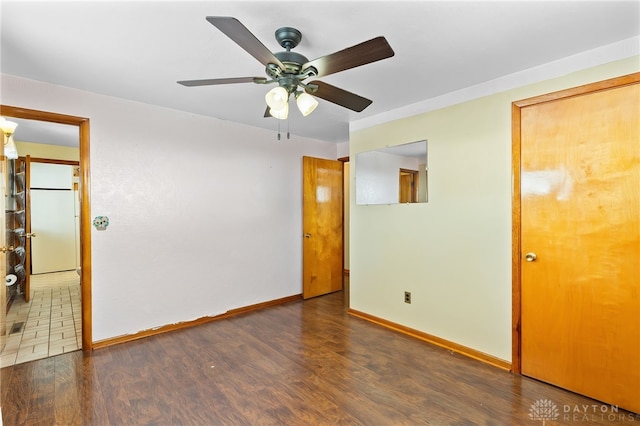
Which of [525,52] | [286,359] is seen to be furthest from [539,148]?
[286,359]

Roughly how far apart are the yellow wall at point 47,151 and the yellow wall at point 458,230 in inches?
201

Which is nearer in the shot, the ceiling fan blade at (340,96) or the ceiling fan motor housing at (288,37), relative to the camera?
the ceiling fan motor housing at (288,37)

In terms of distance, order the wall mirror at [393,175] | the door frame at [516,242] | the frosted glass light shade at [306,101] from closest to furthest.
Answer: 1. the frosted glass light shade at [306,101]
2. the door frame at [516,242]
3. the wall mirror at [393,175]

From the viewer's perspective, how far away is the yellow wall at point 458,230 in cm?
243

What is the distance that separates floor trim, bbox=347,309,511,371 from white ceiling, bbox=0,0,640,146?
226cm

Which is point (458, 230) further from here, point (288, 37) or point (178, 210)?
point (178, 210)

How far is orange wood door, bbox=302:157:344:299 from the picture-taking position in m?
4.30

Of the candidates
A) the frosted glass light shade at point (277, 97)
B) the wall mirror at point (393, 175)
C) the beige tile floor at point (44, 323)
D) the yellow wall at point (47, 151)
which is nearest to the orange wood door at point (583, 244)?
the wall mirror at point (393, 175)

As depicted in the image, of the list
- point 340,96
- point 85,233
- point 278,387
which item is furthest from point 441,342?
point 85,233

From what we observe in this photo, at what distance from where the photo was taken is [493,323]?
8.20ft

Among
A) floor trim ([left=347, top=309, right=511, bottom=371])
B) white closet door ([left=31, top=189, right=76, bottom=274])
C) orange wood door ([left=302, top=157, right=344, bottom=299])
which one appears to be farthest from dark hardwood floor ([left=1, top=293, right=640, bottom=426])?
white closet door ([left=31, top=189, right=76, bottom=274])

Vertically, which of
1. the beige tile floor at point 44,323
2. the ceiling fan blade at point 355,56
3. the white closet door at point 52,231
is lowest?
the beige tile floor at point 44,323

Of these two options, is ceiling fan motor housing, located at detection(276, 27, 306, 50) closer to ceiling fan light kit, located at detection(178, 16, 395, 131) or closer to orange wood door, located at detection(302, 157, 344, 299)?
ceiling fan light kit, located at detection(178, 16, 395, 131)

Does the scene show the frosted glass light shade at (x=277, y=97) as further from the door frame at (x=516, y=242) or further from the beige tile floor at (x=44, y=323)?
the beige tile floor at (x=44, y=323)
